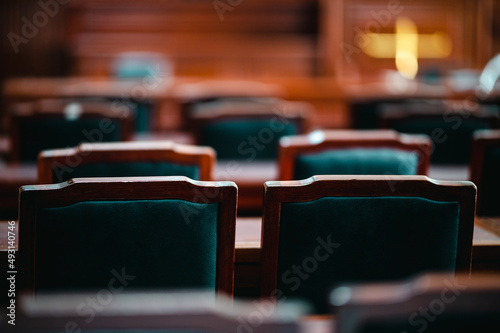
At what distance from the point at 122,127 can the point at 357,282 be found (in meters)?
1.39

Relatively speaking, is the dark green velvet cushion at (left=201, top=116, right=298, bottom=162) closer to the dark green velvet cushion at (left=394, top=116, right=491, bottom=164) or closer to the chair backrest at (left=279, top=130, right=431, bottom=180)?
the dark green velvet cushion at (left=394, top=116, right=491, bottom=164)

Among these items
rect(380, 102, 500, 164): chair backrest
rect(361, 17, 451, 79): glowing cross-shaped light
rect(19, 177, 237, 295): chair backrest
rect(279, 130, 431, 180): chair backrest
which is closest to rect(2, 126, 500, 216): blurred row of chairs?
rect(279, 130, 431, 180): chair backrest

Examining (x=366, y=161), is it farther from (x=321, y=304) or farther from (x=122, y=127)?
(x=122, y=127)

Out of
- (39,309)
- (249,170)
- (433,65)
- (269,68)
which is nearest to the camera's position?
(39,309)

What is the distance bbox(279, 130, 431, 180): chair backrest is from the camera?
1.81 metres

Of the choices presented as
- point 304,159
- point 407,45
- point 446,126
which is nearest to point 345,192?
point 304,159

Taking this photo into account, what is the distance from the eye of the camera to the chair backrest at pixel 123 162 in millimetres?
1614

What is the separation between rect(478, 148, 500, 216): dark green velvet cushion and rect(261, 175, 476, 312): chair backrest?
0.55m

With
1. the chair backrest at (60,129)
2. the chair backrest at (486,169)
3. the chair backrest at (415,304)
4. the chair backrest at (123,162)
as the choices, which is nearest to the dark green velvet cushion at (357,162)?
the chair backrest at (486,169)

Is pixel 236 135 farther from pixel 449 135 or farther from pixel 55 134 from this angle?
pixel 449 135

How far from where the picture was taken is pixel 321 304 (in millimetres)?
1346

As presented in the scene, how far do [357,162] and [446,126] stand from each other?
0.92 metres

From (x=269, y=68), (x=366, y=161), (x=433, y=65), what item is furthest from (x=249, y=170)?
(x=433, y=65)

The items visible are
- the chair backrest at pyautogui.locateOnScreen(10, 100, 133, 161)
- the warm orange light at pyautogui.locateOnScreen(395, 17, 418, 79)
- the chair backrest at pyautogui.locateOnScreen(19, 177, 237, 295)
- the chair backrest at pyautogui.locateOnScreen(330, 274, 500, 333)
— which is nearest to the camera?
the chair backrest at pyautogui.locateOnScreen(330, 274, 500, 333)
